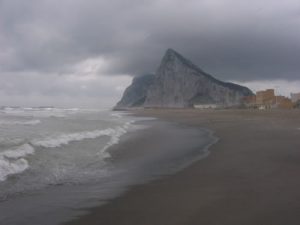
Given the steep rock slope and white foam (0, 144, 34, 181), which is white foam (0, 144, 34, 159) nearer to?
white foam (0, 144, 34, 181)

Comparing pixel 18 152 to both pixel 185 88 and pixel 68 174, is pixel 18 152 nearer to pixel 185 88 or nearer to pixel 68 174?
pixel 68 174

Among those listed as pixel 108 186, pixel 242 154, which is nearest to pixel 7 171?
pixel 108 186

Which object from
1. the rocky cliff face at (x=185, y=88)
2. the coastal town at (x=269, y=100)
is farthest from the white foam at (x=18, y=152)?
the rocky cliff face at (x=185, y=88)

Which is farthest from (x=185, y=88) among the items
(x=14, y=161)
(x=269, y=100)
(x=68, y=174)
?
(x=68, y=174)

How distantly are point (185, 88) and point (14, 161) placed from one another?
140904 millimetres

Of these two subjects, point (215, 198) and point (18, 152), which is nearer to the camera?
point (215, 198)

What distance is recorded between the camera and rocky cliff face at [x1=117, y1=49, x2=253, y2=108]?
14112cm

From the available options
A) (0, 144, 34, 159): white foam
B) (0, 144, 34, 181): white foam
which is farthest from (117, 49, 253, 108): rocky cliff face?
(0, 144, 34, 181): white foam

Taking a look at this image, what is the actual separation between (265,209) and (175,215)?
1.46m

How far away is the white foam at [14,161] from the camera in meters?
9.54

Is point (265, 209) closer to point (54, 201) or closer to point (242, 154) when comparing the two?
point (54, 201)

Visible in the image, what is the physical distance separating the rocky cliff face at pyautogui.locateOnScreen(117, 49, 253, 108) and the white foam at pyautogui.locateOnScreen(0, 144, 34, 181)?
416 feet

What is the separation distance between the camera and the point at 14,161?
1079 cm

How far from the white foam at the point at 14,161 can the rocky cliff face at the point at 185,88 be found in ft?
416
